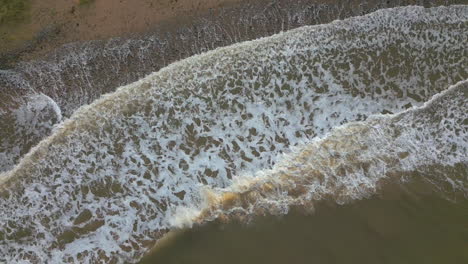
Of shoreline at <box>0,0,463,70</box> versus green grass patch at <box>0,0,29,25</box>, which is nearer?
shoreline at <box>0,0,463,70</box>

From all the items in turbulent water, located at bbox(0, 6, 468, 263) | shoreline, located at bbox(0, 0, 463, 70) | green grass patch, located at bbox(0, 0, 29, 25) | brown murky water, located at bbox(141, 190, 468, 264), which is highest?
green grass patch, located at bbox(0, 0, 29, 25)

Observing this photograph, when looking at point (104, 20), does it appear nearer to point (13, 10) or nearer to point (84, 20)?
point (84, 20)

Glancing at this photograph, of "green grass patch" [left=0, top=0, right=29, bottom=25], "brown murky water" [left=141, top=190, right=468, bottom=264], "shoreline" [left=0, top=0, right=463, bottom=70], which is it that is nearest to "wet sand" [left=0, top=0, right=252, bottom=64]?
"shoreline" [left=0, top=0, right=463, bottom=70]

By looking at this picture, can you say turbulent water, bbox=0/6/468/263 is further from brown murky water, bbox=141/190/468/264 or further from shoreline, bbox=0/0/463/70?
shoreline, bbox=0/0/463/70

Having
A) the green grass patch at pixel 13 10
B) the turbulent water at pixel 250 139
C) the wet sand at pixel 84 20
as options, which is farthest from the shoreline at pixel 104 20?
the turbulent water at pixel 250 139

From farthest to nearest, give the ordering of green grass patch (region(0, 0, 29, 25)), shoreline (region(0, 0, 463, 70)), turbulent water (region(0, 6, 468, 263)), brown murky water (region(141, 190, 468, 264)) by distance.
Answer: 1. green grass patch (region(0, 0, 29, 25))
2. shoreline (region(0, 0, 463, 70))
3. turbulent water (region(0, 6, 468, 263))
4. brown murky water (region(141, 190, 468, 264))

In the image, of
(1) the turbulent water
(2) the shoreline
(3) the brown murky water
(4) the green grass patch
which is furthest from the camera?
(4) the green grass patch

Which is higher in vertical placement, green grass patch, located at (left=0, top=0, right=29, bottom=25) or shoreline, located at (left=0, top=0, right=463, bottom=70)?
green grass patch, located at (left=0, top=0, right=29, bottom=25)
